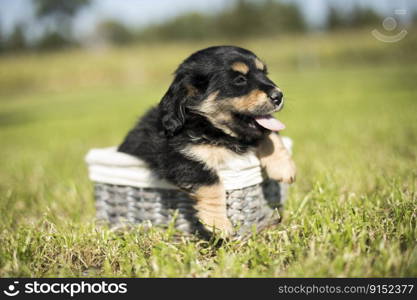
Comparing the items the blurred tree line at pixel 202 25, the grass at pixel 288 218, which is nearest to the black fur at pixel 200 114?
the grass at pixel 288 218

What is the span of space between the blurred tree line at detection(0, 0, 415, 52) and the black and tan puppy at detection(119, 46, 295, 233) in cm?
2983

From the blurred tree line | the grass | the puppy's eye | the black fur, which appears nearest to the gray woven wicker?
the grass

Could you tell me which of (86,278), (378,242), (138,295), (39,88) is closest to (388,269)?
(378,242)

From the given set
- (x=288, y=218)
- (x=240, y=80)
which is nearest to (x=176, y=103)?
(x=240, y=80)

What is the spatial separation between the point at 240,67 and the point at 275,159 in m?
0.66

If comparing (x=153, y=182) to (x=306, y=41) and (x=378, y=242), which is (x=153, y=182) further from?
(x=306, y=41)

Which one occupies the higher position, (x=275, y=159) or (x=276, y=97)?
(x=276, y=97)

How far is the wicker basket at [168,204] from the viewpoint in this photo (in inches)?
101

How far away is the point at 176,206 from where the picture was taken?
9.05ft

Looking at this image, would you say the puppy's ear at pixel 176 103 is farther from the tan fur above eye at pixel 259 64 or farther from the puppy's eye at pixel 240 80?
the tan fur above eye at pixel 259 64

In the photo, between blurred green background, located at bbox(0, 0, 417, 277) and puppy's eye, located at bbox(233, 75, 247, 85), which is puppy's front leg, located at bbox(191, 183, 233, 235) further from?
puppy's eye, located at bbox(233, 75, 247, 85)

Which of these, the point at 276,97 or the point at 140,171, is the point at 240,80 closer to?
the point at 276,97

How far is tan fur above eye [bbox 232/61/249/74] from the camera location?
2.54 meters

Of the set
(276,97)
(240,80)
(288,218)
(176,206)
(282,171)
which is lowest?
(288,218)
